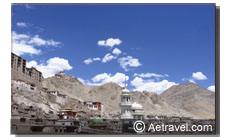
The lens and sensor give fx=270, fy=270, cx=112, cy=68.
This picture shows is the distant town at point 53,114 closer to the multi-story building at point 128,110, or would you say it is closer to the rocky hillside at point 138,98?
the multi-story building at point 128,110

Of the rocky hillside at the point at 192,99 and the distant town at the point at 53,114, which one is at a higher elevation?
the distant town at the point at 53,114

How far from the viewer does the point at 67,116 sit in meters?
37.2

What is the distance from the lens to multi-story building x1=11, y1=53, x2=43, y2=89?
127 feet

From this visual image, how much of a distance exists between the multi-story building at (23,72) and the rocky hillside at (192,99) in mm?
55920

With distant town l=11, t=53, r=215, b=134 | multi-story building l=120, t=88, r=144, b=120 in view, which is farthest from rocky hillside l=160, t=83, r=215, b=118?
multi-story building l=120, t=88, r=144, b=120

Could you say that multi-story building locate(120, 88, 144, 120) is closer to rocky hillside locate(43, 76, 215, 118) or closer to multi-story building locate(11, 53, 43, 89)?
multi-story building locate(11, 53, 43, 89)

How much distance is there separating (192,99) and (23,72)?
79391mm

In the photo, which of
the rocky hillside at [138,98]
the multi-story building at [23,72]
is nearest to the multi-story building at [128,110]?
the multi-story building at [23,72]

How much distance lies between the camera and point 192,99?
106812 millimetres

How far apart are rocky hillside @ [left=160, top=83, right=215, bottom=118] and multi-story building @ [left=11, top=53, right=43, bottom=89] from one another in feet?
183

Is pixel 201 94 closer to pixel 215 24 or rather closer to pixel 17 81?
pixel 17 81

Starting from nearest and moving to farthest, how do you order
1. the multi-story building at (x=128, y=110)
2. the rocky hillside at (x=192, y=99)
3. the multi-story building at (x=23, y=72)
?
the multi-story building at (x=128, y=110) → the multi-story building at (x=23, y=72) → the rocky hillside at (x=192, y=99)

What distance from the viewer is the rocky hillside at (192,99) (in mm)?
90100
